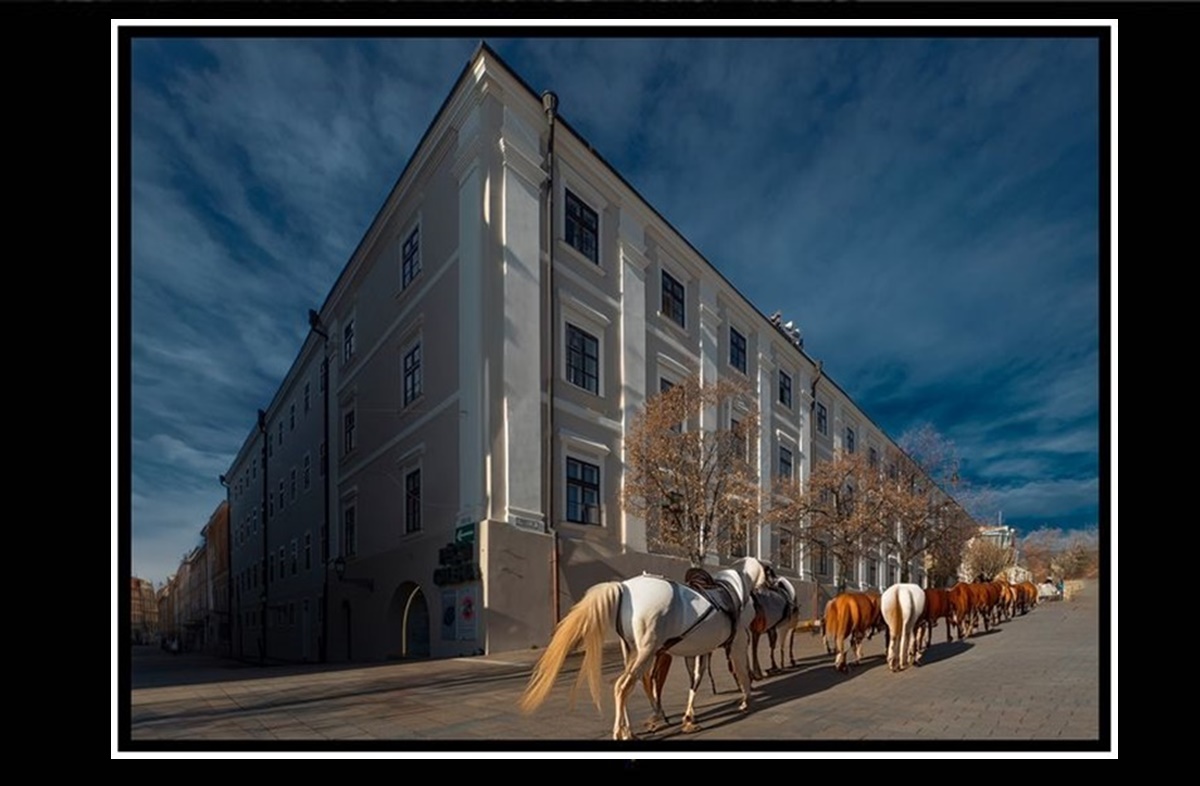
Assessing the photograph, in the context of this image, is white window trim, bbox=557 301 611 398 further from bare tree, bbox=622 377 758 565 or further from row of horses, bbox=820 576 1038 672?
row of horses, bbox=820 576 1038 672

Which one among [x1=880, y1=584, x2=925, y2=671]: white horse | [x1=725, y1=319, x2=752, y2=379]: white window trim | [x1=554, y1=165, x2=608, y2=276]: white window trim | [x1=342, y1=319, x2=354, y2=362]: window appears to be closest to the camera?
[x1=880, y1=584, x2=925, y2=671]: white horse

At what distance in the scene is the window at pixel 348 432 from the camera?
16.0 metres

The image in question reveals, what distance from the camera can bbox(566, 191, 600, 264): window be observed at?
13109mm

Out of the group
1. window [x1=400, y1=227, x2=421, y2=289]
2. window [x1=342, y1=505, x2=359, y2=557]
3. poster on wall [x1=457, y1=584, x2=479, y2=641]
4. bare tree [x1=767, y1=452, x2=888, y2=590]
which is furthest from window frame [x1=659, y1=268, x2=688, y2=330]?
window [x1=342, y1=505, x2=359, y2=557]

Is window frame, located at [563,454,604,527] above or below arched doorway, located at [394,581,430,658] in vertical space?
above

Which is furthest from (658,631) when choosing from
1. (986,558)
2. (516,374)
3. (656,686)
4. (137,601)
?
(986,558)

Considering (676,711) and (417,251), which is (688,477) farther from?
(417,251)

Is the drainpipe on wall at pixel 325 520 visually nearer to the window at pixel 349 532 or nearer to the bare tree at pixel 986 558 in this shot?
the window at pixel 349 532

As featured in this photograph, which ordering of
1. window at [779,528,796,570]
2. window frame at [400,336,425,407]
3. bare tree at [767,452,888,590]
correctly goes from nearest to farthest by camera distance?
window at [779,528,796,570], bare tree at [767,452,888,590], window frame at [400,336,425,407]

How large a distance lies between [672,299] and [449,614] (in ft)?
23.9

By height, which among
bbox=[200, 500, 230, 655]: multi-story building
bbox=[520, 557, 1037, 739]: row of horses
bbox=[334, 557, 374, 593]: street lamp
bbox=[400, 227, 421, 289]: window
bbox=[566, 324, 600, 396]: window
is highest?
bbox=[400, 227, 421, 289]: window

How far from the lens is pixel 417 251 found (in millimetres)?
13844

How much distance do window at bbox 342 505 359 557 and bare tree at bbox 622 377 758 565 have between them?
6.94 meters
